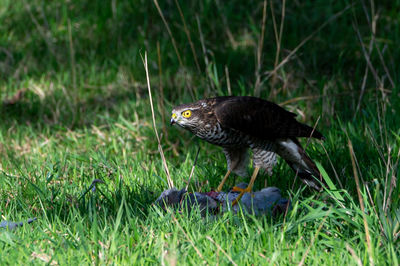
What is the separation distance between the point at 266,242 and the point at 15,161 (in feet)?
9.53

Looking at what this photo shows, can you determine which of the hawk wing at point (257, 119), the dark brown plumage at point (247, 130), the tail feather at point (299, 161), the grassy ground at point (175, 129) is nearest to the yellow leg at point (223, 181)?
the dark brown plumage at point (247, 130)

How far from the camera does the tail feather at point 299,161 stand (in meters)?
4.57

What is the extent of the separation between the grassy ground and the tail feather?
0.09 m

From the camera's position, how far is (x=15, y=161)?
518 centimetres

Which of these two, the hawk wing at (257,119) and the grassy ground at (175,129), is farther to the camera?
the hawk wing at (257,119)

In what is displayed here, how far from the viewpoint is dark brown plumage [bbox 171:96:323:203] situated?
4.41 metres

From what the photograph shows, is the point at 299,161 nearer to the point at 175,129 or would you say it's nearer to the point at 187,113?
the point at 187,113

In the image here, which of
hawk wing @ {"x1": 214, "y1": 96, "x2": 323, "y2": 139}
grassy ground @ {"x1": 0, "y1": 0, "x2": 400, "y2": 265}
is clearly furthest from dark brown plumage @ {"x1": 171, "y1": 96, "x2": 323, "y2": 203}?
grassy ground @ {"x1": 0, "y1": 0, "x2": 400, "y2": 265}

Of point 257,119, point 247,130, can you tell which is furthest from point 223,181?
point 257,119

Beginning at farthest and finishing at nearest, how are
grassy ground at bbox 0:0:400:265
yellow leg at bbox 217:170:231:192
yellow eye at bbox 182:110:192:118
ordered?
yellow leg at bbox 217:170:231:192 → yellow eye at bbox 182:110:192:118 → grassy ground at bbox 0:0:400:265

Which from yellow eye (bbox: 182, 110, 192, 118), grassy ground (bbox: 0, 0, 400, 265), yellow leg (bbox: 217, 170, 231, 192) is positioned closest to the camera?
grassy ground (bbox: 0, 0, 400, 265)

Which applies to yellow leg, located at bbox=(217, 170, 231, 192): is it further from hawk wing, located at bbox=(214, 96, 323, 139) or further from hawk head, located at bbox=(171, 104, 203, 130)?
hawk head, located at bbox=(171, 104, 203, 130)

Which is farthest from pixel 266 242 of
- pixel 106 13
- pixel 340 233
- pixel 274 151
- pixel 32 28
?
pixel 32 28

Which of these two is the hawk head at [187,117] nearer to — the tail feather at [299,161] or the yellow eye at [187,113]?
the yellow eye at [187,113]
